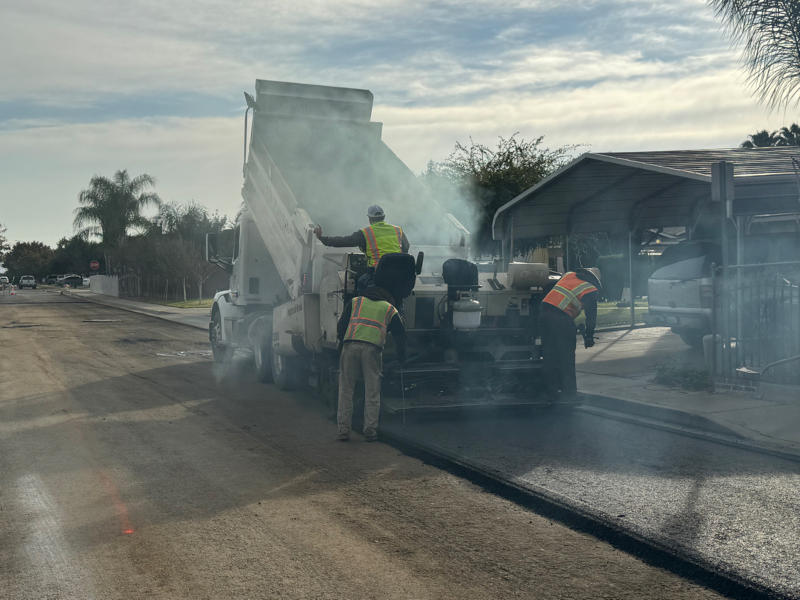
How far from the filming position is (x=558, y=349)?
362 inches

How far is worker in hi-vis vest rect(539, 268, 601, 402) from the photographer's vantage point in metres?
9.19

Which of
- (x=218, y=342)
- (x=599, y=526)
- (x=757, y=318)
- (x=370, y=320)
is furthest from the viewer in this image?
(x=218, y=342)

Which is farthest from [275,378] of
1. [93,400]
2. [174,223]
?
[174,223]

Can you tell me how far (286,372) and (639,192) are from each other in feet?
29.4

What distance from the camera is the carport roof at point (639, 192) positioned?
12.6 m

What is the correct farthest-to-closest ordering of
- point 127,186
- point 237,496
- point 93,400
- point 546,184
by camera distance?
point 127,186 < point 546,184 < point 93,400 < point 237,496

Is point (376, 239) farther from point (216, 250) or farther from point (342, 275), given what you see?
point (216, 250)

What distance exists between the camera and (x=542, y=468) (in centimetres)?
693

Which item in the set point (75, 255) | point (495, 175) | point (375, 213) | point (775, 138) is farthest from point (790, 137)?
point (75, 255)

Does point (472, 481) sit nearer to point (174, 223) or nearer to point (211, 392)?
point (211, 392)

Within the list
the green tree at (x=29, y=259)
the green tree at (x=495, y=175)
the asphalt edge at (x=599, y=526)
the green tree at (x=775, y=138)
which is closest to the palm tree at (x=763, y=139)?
the green tree at (x=775, y=138)

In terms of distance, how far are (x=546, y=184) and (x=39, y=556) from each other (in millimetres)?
11855

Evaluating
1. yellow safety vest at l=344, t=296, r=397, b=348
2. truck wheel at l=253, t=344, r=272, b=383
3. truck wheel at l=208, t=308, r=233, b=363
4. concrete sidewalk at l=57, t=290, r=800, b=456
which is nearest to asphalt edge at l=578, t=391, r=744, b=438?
concrete sidewalk at l=57, t=290, r=800, b=456

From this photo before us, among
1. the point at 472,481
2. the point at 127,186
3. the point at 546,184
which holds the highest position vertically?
the point at 127,186
